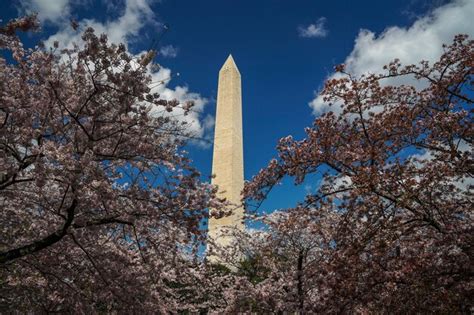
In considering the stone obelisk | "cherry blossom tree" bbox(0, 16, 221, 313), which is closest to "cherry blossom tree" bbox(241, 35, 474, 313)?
"cherry blossom tree" bbox(0, 16, 221, 313)

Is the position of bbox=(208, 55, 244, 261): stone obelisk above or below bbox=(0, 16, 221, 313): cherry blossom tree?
above

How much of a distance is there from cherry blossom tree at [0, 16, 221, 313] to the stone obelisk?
44.7 ft

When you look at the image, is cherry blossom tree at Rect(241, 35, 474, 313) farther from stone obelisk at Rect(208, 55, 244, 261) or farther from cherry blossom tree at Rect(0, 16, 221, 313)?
stone obelisk at Rect(208, 55, 244, 261)

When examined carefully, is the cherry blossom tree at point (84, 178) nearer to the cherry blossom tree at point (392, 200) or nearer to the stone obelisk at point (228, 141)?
the cherry blossom tree at point (392, 200)

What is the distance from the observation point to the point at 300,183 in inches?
259

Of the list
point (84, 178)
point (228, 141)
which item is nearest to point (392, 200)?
point (84, 178)

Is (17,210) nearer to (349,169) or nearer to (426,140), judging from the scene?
(349,169)

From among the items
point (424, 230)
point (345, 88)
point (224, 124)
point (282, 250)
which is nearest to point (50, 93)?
point (345, 88)

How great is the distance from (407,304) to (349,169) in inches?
84.9

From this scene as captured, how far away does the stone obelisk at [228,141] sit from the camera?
20688mm

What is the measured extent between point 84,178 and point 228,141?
54.6 feet

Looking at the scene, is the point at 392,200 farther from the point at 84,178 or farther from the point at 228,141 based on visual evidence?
the point at 228,141

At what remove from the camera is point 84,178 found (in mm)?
4410

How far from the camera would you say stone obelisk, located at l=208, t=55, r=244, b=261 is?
67.9ft
